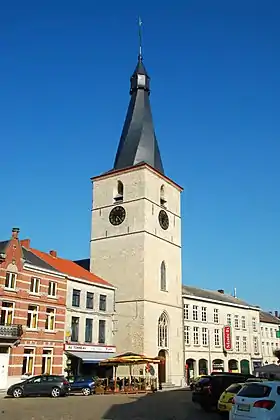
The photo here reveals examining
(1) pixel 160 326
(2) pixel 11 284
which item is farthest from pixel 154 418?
(1) pixel 160 326

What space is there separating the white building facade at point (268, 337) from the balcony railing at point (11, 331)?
44.0 meters

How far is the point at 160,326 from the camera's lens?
44.5 metres

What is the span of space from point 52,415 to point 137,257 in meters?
26.0

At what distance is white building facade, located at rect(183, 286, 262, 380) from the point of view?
51.8m

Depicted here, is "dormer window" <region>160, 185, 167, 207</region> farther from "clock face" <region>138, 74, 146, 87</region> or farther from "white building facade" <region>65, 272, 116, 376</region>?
"clock face" <region>138, 74, 146, 87</region>

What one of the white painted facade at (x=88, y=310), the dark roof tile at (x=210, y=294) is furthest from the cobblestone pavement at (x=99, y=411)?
the dark roof tile at (x=210, y=294)

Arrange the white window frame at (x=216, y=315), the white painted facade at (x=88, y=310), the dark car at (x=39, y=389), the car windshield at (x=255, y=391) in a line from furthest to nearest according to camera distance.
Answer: the white window frame at (x=216, y=315) → the white painted facade at (x=88, y=310) → the dark car at (x=39, y=389) → the car windshield at (x=255, y=391)

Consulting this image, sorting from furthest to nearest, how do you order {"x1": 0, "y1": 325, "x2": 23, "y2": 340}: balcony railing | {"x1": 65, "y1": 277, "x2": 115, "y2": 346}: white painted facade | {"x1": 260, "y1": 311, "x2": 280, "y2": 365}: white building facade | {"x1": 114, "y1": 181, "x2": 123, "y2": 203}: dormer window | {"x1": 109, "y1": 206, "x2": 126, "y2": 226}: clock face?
1. {"x1": 260, "y1": 311, "x2": 280, "y2": 365}: white building facade
2. {"x1": 114, "y1": 181, "x2": 123, "y2": 203}: dormer window
3. {"x1": 109, "y1": 206, "x2": 126, "y2": 226}: clock face
4. {"x1": 65, "y1": 277, "x2": 115, "y2": 346}: white painted facade
5. {"x1": 0, "y1": 325, "x2": 23, "y2": 340}: balcony railing

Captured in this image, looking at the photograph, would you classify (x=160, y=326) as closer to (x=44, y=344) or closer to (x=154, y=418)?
(x=44, y=344)

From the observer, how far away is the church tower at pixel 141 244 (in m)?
42.8

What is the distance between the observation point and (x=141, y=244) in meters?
43.9

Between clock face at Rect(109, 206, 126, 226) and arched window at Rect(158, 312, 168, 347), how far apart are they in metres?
9.70

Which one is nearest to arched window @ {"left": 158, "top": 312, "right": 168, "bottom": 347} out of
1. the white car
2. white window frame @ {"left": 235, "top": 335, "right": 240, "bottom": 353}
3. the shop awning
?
the shop awning

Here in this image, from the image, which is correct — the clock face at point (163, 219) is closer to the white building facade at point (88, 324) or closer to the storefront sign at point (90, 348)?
the white building facade at point (88, 324)
